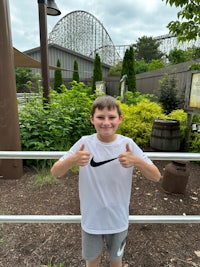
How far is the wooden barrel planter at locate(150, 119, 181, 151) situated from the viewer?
4.40 m

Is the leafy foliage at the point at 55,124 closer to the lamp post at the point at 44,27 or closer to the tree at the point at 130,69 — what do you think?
the lamp post at the point at 44,27

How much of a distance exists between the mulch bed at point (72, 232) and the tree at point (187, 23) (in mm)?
2187

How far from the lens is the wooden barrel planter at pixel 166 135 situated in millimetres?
4398

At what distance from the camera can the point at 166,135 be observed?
440 cm

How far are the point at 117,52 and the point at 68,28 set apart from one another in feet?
51.7

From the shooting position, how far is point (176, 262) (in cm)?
177

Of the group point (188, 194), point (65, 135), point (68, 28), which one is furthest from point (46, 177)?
point (68, 28)

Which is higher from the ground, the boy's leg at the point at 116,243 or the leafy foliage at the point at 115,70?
the leafy foliage at the point at 115,70

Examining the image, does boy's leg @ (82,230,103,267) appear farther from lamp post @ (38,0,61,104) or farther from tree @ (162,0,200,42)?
lamp post @ (38,0,61,104)

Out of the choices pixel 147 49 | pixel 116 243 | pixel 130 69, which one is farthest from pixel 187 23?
pixel 147 49

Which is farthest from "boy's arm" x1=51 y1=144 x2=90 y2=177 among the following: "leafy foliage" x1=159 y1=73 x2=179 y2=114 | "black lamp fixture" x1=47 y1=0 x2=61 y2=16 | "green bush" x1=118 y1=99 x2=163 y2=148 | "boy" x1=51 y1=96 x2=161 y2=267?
"leafy foliage" x1=159 y1=73 x2=179 y2=114

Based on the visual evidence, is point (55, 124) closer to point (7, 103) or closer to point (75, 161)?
point (7, 103)

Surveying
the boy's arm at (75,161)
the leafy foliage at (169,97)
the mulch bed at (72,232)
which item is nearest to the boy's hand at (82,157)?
the boy's arm at (75,161)

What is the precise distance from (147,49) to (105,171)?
5396cm
